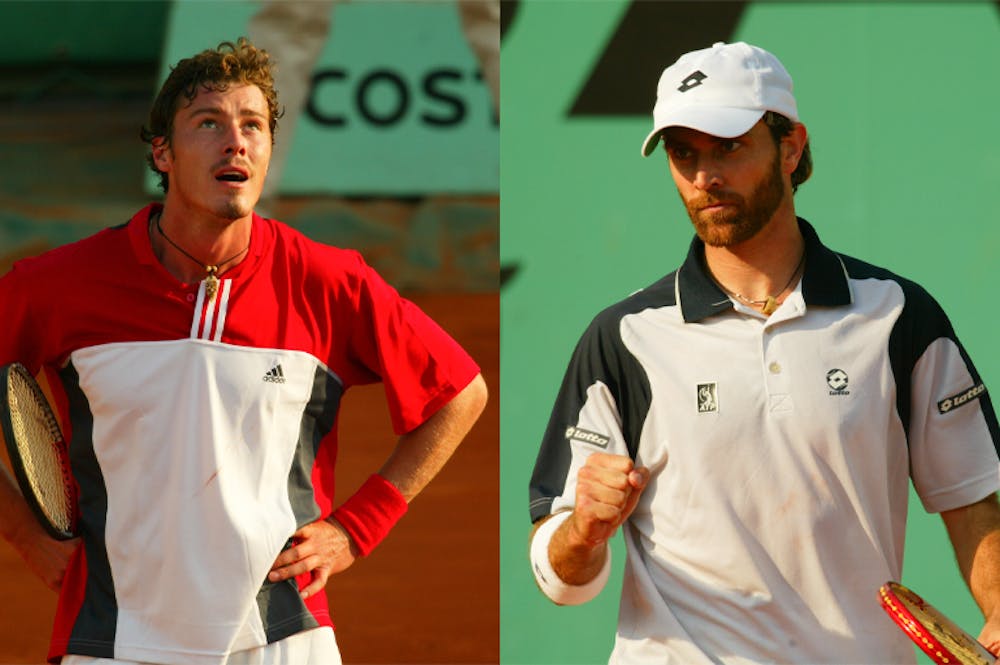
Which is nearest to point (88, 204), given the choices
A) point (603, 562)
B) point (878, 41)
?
point (878, 41)

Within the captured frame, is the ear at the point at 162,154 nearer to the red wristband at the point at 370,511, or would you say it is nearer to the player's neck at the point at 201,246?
the player's neck at the point at 201,246

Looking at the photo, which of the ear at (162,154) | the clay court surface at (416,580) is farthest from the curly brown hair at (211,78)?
the clay court surface at (416,580)

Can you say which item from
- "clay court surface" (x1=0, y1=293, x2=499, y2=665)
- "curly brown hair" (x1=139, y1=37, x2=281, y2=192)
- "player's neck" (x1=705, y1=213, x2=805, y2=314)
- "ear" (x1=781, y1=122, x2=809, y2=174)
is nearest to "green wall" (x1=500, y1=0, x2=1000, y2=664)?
"clay court surface" (x1=0, y1=293, x2=499, y2=665)

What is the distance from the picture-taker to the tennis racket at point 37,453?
3760mm

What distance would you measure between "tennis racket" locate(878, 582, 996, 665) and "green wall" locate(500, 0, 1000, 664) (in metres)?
3.89

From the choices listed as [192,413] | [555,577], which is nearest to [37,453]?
[192,413]

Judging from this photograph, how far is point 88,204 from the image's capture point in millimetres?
11312

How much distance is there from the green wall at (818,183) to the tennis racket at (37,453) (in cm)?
341

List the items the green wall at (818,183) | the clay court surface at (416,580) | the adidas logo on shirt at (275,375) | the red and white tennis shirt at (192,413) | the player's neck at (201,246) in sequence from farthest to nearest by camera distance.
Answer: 1. the clay court surface at (416,580)
2. the green wall at (818,183)
3. the player's neck at (201,246)
4. the adidas logo on shirt at (275,375)
5. the red and white tennis shirt at (192,413)

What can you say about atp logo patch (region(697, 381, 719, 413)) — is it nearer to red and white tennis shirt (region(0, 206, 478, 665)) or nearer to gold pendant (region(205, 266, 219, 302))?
red and white tennis shirt (region(0, 206, 478, 665))

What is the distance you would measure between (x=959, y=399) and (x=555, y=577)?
38.1 inches

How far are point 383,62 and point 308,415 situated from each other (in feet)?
21.8

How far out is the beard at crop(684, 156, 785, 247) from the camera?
11.4 feet

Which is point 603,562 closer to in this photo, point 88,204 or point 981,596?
point 981,596
